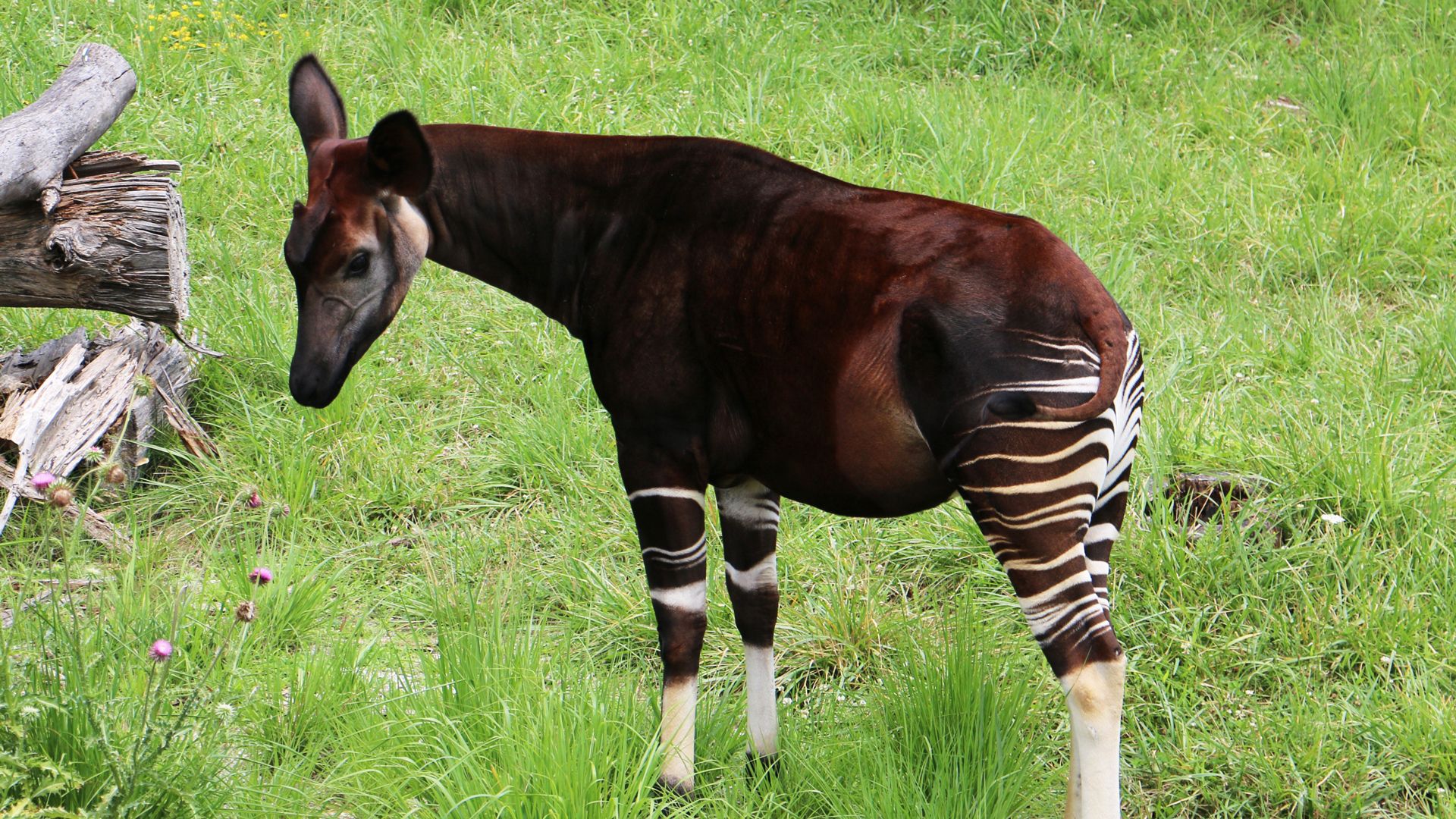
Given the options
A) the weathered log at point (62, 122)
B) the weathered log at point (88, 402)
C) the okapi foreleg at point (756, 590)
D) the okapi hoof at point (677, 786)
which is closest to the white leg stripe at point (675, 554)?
the okapi foreleg at point (756, 590)

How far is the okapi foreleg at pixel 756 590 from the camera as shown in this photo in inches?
116

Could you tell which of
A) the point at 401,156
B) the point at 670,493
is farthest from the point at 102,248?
the point at 670,493

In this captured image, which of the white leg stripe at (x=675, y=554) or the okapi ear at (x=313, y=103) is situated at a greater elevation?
the okapi ear at (x=313, y=103)

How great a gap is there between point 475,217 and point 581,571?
4.26 ft

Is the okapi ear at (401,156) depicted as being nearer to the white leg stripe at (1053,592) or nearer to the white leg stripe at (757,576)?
the white leg stripe at (757,576)

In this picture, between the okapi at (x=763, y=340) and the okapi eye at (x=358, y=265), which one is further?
the okapi eye at (x=358, y=265)

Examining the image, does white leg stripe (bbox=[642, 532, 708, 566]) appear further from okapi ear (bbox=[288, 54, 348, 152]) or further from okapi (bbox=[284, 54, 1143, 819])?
okapi ear (bbox=[288, 54, 348, 152])

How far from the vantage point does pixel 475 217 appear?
112 inches

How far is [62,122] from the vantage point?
12.6ft

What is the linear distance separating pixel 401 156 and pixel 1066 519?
4.80ft

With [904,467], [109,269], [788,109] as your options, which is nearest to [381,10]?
[788,109]

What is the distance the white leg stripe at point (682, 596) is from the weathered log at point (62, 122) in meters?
2.21

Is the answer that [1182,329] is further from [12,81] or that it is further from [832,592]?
[12,81]

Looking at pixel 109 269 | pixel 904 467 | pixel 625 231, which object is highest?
pixel 625 231
